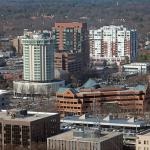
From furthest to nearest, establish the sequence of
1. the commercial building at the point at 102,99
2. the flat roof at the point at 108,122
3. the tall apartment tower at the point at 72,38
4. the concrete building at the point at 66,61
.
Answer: the tall apartment tower at the point at 72,38 < the concrete building at the point at 66,61 < the commercial building at the point at 102,99 < the flat roof at the point at 108,122

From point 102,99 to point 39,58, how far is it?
4.58 m

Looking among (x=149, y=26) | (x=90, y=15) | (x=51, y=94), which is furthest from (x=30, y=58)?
(x=90, y=15)

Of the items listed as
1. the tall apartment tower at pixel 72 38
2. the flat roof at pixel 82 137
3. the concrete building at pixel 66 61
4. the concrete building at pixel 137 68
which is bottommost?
the flat roof at pixel 82 137

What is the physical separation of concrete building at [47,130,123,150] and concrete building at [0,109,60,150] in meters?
0.78

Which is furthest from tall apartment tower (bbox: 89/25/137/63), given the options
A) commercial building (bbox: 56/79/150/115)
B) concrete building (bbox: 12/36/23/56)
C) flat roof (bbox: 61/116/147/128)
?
flat roof (bbox: 61/116/147/128)

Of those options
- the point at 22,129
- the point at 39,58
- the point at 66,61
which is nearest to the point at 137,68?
the point at 66,61

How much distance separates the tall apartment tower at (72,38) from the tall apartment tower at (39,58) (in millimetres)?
5438

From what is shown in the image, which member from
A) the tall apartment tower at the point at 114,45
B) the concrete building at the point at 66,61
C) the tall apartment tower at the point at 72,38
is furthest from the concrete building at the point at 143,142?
the tall apartment tower at the point at 114,45

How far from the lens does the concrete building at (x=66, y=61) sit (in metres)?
27.3

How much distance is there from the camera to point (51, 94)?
23.6m

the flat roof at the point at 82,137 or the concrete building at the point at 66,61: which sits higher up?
the concrete building at the point at 66,61

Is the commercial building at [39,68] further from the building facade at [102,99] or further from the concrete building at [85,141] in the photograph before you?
the concrete building at [85,141]

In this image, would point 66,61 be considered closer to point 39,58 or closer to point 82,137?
point 39,58

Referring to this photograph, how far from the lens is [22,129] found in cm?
1427
